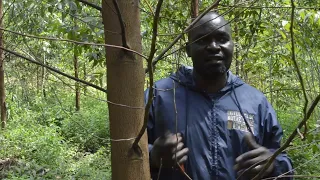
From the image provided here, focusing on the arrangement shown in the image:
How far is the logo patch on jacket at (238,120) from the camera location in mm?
1639

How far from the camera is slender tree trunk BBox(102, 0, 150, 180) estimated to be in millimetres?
1099

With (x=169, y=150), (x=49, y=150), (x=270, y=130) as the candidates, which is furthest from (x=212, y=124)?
(x=49, y=150)

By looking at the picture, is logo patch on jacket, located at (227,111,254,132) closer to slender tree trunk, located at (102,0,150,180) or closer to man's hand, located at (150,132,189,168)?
man's hand, located at (150,132,189,168)

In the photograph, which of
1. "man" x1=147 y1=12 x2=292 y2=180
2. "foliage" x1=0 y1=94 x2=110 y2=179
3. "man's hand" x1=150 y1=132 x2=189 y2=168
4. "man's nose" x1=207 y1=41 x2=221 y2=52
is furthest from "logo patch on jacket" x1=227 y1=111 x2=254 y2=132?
"foliage" x1=0 y1=94 x2=110 y2=179

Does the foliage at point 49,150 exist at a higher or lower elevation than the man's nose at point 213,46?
lower

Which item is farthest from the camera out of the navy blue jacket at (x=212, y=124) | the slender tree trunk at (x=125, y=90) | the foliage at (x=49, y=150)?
the foliage at (x=49, y=150)

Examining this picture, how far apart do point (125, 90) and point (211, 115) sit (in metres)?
0.66

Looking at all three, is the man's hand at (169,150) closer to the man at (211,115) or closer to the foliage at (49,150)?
the man at (211,115)

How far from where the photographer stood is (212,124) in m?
1.67

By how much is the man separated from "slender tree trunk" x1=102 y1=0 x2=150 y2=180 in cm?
44

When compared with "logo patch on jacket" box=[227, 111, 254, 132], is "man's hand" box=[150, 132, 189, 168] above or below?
below

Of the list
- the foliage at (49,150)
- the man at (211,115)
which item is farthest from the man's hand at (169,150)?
the foliage at (49,150)

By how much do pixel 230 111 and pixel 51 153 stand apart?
4.37m

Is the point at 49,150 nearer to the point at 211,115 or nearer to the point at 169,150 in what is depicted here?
the point at 211,115
